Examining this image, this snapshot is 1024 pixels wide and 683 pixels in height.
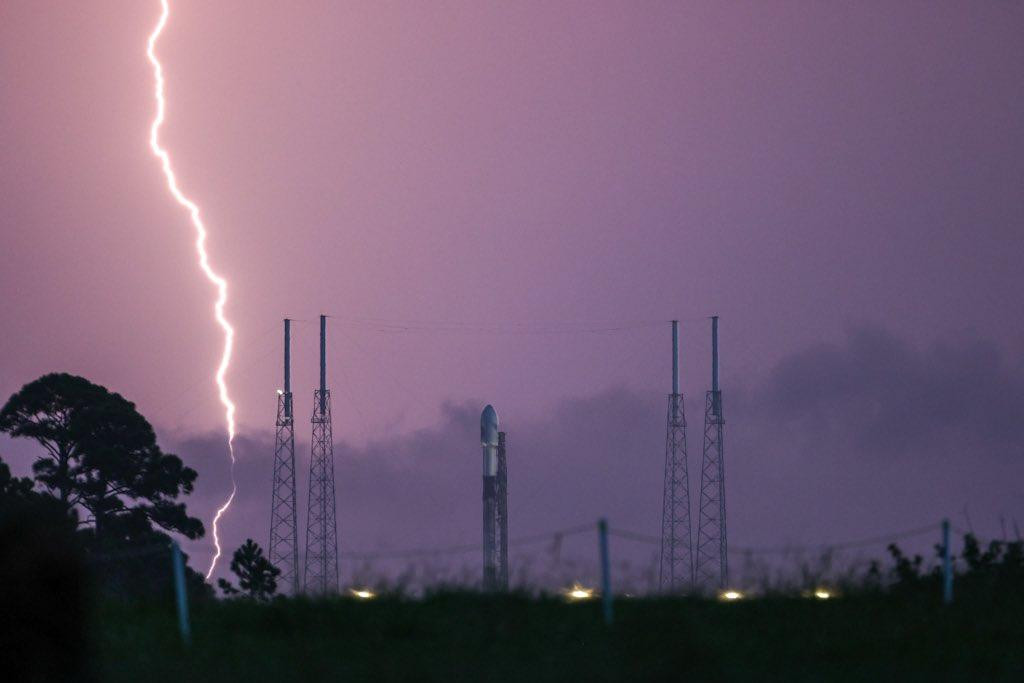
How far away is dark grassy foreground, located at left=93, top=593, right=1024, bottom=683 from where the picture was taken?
15430 millimetres

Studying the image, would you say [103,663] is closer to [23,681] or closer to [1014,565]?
[23,681]

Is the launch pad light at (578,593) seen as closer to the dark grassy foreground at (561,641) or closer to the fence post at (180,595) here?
the dark grassy foreground at (561,641)

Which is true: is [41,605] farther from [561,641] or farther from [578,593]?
[578,593]

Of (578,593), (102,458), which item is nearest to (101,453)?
(102,458)

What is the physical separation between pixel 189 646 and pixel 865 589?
369 inches

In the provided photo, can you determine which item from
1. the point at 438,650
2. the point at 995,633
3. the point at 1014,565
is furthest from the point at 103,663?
the point at 1014,565

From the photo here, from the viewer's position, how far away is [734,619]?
18828 mm

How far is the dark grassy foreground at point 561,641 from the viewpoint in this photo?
1543 centimetres

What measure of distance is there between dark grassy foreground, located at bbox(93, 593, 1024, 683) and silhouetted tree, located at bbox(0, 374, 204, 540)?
34.3m

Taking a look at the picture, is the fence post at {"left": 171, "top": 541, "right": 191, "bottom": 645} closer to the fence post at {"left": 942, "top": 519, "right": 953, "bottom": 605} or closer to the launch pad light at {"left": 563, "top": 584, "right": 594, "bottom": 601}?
the launch pad light at {"left": 563, "top": 584, "right": 594, "bottom": 601}

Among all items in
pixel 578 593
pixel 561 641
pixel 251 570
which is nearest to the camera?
pixel 561 641

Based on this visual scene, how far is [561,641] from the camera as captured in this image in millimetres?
17078

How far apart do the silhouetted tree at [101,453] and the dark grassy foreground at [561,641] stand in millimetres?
34325

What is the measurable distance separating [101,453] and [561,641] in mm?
39783
